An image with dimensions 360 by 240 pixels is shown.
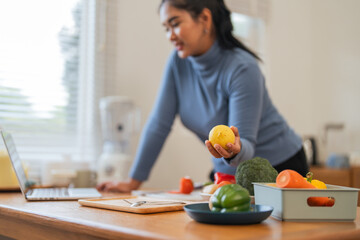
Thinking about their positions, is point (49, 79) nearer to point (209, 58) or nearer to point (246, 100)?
point (209, 58)

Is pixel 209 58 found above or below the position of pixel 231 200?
above

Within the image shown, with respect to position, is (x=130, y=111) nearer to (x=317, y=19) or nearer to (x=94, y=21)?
(x=94, y=21)

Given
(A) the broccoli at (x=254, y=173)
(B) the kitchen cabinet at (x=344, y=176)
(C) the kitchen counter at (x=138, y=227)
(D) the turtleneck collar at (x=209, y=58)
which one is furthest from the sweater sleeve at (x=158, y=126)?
(B) the kitchen cabinet at (x=344, y=176)

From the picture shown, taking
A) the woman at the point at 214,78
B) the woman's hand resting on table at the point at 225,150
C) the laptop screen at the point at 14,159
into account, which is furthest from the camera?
the woman at the point at 214,78

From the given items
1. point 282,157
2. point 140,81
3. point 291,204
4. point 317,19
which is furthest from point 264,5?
point 291,204

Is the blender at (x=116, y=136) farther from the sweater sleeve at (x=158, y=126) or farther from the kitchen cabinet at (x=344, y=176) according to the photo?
the kitchen cabinet at (x=344, y=176)

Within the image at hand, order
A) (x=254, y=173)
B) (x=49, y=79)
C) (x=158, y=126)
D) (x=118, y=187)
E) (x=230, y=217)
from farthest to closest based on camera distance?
(x=49, y=79)
(x=158, y=126)
(x=118, y=187)
(x=254, y=173)
(x=230, y=217)

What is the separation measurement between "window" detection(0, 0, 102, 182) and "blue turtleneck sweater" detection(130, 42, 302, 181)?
816 millimetres

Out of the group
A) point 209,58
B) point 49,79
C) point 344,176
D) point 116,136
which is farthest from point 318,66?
point 209,58

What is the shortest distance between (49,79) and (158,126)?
945mm

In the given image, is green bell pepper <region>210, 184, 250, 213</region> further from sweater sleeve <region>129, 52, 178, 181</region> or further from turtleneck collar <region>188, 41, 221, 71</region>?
sweater sleeve <region>129, 52, 178, 181</region>

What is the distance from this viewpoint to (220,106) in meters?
1.57

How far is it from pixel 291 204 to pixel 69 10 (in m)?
2.09

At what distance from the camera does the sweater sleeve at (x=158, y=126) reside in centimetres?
182
